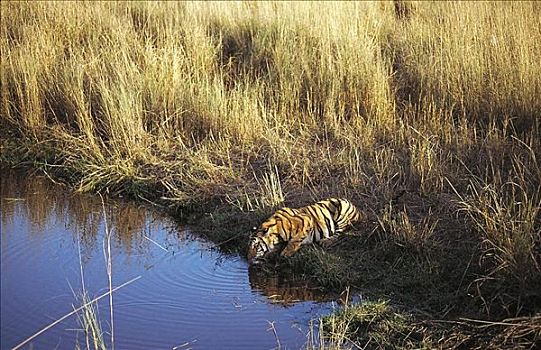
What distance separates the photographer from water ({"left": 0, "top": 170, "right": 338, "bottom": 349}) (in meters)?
4.38

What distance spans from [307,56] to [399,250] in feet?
12.1

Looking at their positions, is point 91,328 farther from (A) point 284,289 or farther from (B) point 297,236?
(B) point 297,236

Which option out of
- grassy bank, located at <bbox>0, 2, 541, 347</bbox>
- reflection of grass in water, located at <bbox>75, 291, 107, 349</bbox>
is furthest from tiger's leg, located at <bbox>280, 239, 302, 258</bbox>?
reflection of grass in water, located at <bbox>75, 291, 107, 349</bbox>

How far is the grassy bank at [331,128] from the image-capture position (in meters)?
4.93

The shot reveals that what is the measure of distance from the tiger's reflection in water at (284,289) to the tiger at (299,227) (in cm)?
17

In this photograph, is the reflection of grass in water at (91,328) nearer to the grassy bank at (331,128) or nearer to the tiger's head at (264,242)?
the tiger's head at (264,242)

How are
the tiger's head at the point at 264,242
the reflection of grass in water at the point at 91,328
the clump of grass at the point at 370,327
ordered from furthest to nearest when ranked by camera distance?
the tiger's head at the point at 264,242
the clump of grass at the point at 370,327
the reflection of grass in water at the point at 91,328

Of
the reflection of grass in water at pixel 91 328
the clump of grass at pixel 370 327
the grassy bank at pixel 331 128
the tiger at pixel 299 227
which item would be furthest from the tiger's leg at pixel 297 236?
the reflection of grass in water at pixel 91 328

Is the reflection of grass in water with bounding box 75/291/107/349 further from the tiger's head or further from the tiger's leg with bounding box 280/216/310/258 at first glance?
the tiger's leg with bounding box 280/216/310/258

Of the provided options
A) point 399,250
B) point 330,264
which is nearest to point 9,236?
point 330,264

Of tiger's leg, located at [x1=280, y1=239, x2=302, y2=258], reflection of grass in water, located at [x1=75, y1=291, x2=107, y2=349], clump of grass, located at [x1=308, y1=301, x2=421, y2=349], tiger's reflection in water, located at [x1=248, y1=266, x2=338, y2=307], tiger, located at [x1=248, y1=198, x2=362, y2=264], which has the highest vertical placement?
reflection of grass in water, located at [x1=75, y1=291, x2=107, y2=349]

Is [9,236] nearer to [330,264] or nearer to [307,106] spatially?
[330,264]

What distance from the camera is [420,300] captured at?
473 centimetres

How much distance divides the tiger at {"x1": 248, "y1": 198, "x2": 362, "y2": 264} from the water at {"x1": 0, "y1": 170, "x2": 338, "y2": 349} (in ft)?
0.68
